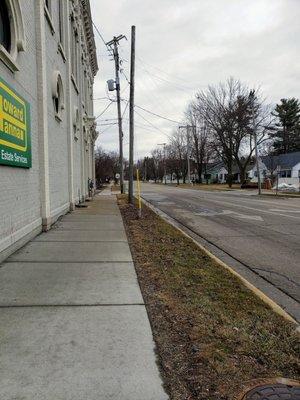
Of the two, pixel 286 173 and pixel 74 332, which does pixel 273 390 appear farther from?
pixel 286 173

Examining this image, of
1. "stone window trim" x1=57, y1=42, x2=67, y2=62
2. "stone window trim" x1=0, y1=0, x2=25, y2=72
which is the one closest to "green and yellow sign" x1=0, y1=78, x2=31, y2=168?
"stone window trim" x1=0, y1=0, x2=25, y2=72

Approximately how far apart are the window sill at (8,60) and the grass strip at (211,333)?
159 inches

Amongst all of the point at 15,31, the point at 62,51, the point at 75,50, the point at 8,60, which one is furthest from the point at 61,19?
the point at 8,60

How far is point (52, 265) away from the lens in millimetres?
6617

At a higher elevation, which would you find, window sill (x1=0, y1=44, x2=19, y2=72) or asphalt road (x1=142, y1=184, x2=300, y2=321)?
window sill (x1=0, y1=44, x2=19, y2=72)

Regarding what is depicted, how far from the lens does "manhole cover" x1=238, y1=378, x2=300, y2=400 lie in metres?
2.89

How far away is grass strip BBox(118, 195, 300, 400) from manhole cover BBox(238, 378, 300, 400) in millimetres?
79

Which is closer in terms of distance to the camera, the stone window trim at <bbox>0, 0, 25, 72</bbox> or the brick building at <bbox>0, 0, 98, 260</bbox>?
the brick building at <bbox>0, 0, 98, 260</bbox>

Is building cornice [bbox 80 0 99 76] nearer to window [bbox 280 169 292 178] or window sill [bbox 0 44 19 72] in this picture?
window sill [bbox 0 44 19 72]

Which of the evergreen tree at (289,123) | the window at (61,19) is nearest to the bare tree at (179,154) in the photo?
the evergreen tree at (289,123)

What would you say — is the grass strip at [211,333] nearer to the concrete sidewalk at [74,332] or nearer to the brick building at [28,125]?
the concrete sidewalk at [74,332]

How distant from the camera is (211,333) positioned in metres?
3.97

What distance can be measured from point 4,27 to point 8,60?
104 cm

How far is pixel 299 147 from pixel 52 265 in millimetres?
96524
